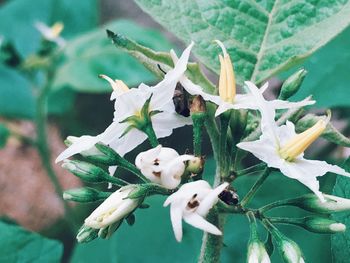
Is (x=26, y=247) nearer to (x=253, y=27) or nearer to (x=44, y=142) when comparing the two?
(x=253, y=27)

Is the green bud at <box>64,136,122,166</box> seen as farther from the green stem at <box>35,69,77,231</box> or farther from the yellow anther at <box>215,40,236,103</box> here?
the green stem at <box>35,69,77,231</box>

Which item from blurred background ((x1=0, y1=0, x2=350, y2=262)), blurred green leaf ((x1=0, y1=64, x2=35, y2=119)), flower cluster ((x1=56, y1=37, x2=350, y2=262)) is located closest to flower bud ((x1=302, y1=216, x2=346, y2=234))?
flower cluster ((x1=56, y1=37, x2=350, y2=262))

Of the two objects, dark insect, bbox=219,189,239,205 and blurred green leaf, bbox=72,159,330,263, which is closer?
dark insect, bbox=219,189,239,205

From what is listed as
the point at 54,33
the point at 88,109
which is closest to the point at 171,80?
the point at 54,33

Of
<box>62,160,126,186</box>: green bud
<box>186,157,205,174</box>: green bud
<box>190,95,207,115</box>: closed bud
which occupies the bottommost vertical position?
<box>62,160,126,186</box>: green bud

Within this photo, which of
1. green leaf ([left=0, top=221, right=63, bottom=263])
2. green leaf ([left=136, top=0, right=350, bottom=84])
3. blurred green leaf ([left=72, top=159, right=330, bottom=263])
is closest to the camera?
green leaf ([left=136, top=0, right=350, bottom=84])
